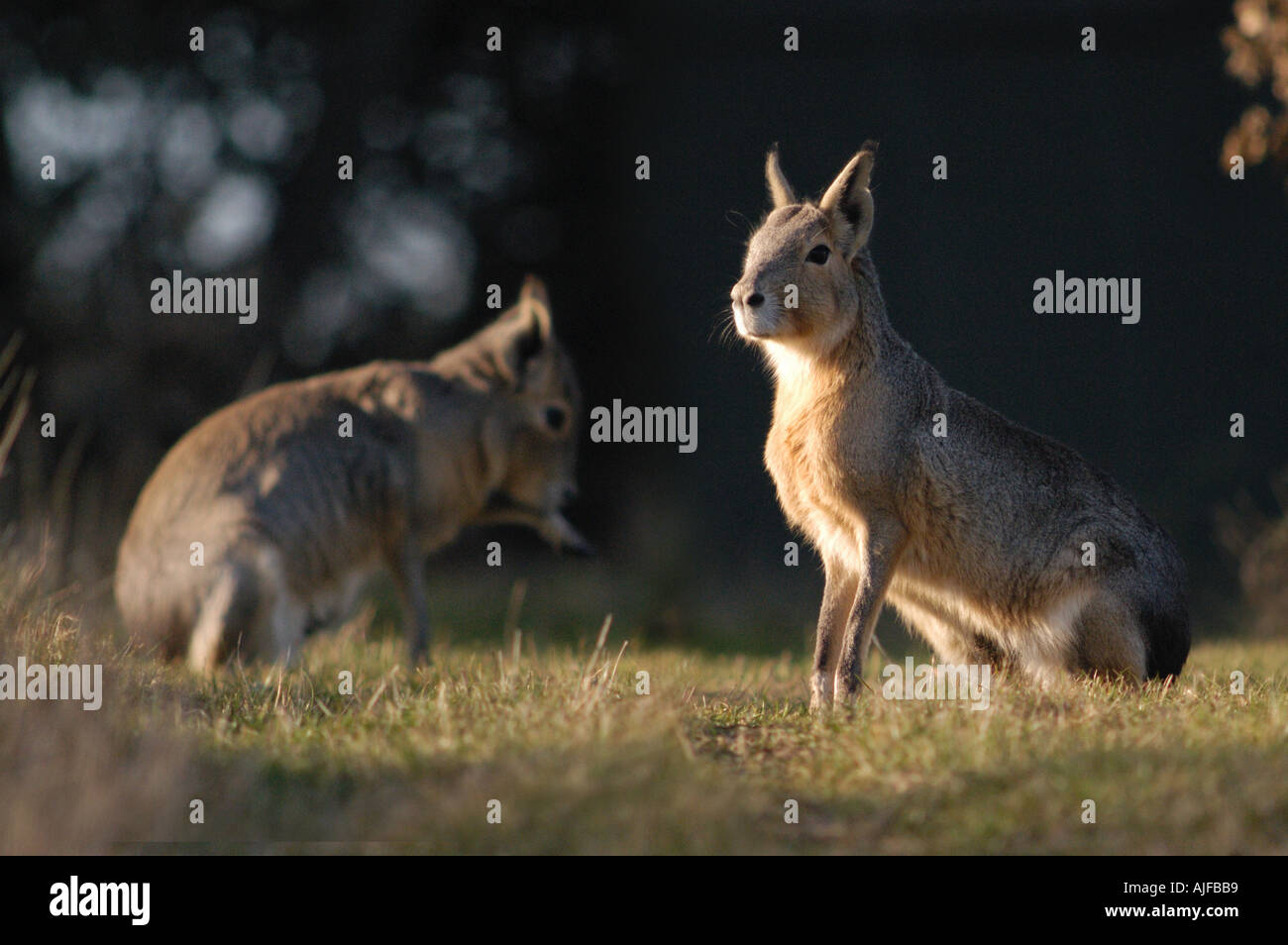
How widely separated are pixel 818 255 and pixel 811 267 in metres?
0.07

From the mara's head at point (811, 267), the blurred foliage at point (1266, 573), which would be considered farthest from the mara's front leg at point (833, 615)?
the blurred foliage at point (1266, 573)

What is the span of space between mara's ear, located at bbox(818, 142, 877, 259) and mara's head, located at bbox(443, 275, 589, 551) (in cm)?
317

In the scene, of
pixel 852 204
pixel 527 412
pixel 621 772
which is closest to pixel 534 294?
pixel 527 412

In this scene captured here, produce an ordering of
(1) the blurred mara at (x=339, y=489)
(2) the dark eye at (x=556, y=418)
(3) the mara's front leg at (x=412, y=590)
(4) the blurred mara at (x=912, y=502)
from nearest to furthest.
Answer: (4) the blurred mara at (x=912, y=502) → (1) the blurred mara at (x=339, y=489) → (3) the mara's front leg at (x=412, y=590) → (2) the dark eye at (x=556, y=418)

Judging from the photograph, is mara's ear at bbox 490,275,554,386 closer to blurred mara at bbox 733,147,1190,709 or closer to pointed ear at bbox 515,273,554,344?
pointed ear at bbox 515,273,554,344

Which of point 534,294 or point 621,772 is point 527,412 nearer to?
point 534,294

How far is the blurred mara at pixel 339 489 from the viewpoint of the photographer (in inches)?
262

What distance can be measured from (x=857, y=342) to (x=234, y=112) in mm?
9956

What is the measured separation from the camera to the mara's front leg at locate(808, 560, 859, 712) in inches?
208

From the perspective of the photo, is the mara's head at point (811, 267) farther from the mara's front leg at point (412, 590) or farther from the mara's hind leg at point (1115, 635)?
the mara's front leg at point (412, 590)

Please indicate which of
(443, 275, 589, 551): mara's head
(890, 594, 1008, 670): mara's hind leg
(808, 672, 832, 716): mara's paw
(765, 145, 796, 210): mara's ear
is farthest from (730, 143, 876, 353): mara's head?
(443, 275, 589, 551): mara's head

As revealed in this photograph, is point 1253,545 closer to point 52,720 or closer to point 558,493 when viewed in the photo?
point 558,493

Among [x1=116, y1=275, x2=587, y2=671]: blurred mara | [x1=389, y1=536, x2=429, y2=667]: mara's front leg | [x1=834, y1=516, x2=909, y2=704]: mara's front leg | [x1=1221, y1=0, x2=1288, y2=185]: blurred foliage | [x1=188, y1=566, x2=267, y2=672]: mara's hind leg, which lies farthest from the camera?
[x1=389, y1=536, x2=429, y2=667]: mara's front leg

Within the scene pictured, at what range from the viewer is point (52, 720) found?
4121mm
